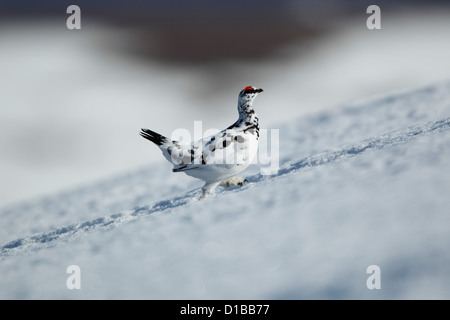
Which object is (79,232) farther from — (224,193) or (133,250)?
(224,193)

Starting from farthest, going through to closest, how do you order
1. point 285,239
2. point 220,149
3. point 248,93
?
point 248,93, point 220,149, point 285,239

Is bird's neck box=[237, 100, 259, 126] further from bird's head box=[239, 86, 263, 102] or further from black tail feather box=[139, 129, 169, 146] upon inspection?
black tail feather box=[139, 129, 169, 146]

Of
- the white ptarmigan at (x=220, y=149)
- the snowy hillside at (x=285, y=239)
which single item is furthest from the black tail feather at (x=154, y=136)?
the snowy hillside at (x=285, y=239)

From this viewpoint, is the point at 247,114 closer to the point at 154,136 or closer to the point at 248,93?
the point at 248,93

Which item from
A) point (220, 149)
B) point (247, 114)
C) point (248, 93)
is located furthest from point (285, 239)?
point (248, 93)
